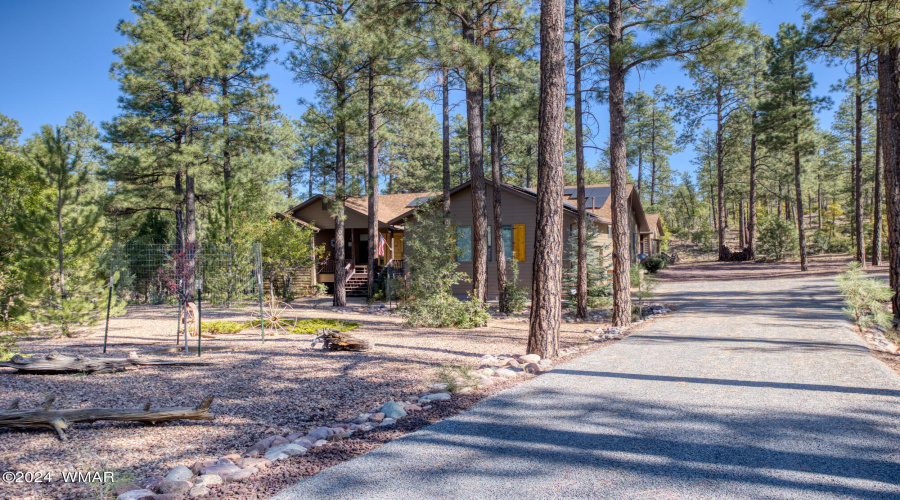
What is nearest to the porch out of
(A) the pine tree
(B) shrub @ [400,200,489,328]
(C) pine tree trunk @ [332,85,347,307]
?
(C) pine tree trunk @ [332,85,347,307]

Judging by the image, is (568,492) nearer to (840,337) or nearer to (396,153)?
(840,337)

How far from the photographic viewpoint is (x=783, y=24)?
926 inches

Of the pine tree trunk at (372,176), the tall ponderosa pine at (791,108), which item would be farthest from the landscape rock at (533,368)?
the tall ponderosa pine at (791,108)

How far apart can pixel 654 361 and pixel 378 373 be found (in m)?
3.39

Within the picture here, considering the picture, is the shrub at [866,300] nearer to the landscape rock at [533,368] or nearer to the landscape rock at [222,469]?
the landscape rock at [533,368]

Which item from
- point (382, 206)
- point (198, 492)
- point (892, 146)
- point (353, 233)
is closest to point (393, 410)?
point (198, 492)

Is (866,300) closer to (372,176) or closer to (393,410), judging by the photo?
(393,410)

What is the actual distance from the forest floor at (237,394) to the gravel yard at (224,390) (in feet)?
0.04

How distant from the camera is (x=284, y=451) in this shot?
349 centimetres

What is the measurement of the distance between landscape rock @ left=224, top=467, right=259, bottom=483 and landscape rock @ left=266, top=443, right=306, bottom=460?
0.22m

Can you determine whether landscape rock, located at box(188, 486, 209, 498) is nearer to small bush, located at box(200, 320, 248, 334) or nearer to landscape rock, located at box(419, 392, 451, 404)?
landscape rock, located at box(419, 392, 451, 404)

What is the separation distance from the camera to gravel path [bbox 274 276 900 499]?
9.25 ft

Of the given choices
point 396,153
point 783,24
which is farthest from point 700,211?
point 396,153

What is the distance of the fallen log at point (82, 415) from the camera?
13.0ft
